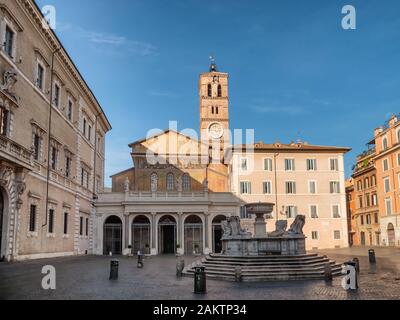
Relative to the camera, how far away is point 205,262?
19250 mm

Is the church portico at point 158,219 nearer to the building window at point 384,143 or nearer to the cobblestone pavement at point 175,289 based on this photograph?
the building window at point 384,143

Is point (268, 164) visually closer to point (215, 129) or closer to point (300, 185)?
point (300, 185)

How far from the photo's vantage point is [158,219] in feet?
140

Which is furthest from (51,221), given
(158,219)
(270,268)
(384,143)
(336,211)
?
(384,143)

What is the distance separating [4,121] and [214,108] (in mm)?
55131

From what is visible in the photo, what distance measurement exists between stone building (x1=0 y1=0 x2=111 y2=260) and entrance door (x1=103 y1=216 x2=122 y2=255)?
286 cm

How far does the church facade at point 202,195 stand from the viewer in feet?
139

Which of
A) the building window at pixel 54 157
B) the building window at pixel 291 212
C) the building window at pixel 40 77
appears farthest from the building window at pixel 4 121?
the building window at pixel 291 212

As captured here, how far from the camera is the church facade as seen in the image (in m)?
42.4

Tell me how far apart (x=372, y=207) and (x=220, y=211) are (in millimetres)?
24040

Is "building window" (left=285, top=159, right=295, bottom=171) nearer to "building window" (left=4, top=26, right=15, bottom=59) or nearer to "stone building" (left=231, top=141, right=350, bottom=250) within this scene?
"stone building" (left=231, top=141, right=350, bottom=250)

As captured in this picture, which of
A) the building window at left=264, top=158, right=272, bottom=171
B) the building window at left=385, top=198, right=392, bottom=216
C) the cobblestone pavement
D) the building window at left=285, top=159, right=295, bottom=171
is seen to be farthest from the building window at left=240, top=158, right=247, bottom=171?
the cobblestone pavement

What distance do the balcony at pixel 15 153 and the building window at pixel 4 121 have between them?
2.79 ft
